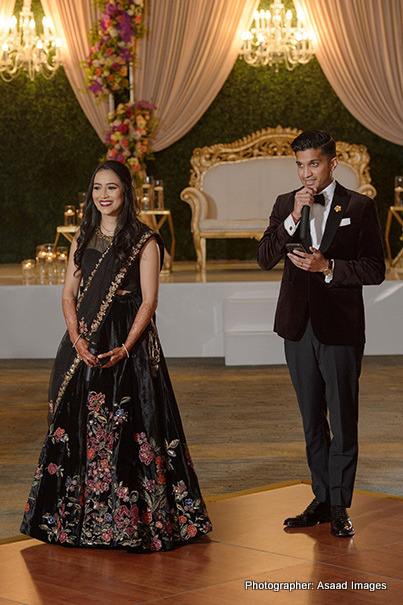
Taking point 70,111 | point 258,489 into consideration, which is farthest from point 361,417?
point 70,111

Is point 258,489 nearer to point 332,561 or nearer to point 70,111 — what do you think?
point 332,561

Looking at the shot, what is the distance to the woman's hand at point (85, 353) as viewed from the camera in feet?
11.0

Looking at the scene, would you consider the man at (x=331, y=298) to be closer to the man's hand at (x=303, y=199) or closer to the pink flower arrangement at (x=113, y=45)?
the man's hand at (x=303, y=199)

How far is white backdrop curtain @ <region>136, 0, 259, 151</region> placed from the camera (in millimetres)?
9602

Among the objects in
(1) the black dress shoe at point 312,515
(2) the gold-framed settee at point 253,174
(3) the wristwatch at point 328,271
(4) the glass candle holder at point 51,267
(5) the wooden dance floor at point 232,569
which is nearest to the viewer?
(5) the wooden dance floor at point 232,569

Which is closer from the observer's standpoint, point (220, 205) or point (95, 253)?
point (95, 253)

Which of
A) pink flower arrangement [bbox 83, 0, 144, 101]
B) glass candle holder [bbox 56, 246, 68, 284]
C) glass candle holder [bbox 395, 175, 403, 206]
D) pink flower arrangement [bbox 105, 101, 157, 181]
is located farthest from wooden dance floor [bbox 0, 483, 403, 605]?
pink flower arrangement [bbox 83, 0, 144, 101]

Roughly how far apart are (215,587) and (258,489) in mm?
1194

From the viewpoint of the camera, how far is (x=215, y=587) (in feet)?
9.78

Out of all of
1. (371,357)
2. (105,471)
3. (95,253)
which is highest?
(95,253)

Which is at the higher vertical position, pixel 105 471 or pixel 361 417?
pixel 105 471

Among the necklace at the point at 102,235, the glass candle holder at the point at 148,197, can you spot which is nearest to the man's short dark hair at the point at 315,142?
the necklace at the point at 102,235

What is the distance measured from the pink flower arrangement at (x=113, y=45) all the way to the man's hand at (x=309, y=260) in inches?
257

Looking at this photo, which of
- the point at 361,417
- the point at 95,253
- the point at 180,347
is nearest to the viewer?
the point at 95,253
